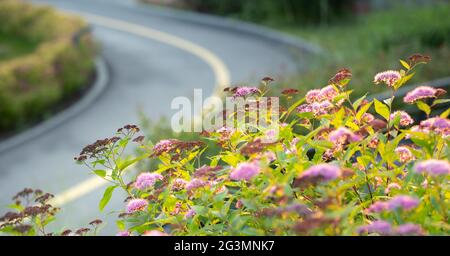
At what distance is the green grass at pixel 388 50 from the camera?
9.91 m

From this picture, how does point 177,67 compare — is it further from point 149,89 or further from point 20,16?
point 20,16

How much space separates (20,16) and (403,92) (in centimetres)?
1568

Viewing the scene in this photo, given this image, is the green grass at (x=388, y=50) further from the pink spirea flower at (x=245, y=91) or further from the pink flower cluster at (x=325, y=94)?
the pink spirea flower at (x=245, y=91)

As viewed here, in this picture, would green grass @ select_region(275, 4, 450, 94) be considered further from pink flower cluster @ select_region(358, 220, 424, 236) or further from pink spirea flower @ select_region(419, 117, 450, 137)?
pink flower cluster @ select_region(358, 220, 424, 236)

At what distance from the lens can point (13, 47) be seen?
2003 centimetres

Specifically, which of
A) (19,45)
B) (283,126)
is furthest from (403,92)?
(19,45)

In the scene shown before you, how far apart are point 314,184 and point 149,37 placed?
1958cm

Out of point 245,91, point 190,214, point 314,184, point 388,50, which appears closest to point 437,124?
point 314,184

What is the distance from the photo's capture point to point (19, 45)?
20.2m

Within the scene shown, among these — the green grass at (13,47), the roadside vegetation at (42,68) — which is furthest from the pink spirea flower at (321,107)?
the green grass at (13,47)

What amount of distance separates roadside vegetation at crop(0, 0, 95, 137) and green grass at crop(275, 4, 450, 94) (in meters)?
5.70

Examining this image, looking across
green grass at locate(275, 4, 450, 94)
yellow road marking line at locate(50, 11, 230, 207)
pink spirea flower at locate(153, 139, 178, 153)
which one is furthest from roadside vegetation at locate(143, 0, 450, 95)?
pink spirea flower at locate(153, 139, 178, 153)

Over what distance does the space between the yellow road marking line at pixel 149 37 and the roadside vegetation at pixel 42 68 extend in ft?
9.53

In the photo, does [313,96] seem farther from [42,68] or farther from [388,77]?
[42,68]
